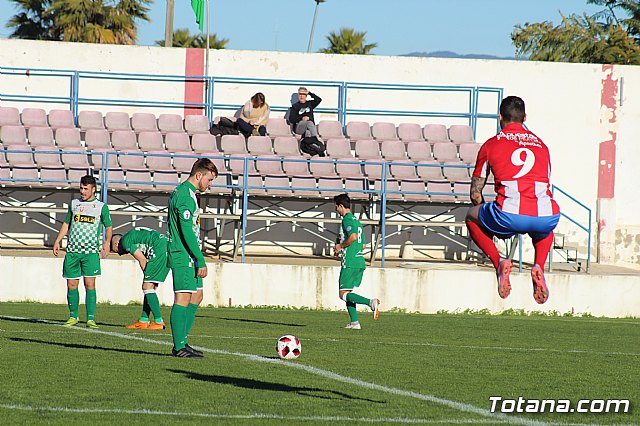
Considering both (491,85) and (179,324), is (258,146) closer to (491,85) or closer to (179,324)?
(491,85)

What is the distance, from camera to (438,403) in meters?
7.58

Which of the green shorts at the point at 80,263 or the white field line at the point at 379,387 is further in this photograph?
the green shorts at the point at 80,263

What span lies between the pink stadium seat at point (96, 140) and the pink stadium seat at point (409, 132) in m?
6.33

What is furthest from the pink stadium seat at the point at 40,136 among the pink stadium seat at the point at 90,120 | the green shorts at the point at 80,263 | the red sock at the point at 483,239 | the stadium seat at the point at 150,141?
the red sock at the point at 483,239

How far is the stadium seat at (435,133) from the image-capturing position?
23469mm

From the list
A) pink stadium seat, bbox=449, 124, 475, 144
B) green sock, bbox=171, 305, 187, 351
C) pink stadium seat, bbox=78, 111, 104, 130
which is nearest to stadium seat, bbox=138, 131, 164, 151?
pink stadium seat, bbox=78, 111, 104, 130

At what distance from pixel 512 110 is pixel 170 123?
1572 cm

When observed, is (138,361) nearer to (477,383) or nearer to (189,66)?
(477,383)

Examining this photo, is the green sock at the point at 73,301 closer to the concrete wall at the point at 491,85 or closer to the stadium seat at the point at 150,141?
the stadium seat at the point at 150,141

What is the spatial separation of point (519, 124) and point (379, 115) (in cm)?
1701

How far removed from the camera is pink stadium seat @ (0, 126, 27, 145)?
21.6m

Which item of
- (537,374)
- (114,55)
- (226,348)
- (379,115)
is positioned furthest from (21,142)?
(537,374)

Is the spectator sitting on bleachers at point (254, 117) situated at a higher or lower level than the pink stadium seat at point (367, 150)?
higher

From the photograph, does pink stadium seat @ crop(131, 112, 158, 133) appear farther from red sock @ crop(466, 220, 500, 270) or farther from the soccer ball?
red sock @ crop(466, 220, 500, 270)
